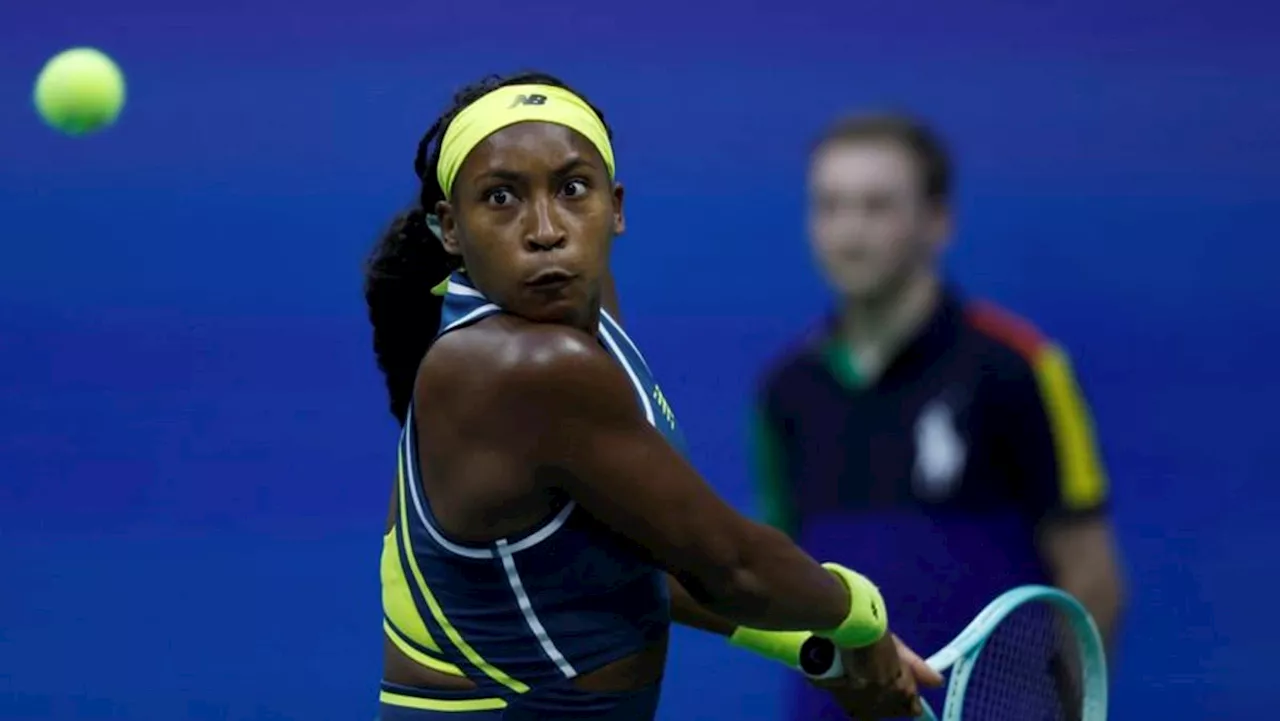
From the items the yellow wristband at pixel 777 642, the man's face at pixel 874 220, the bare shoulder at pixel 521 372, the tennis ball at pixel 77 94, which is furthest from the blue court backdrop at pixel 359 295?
the bare shoulder at pixel 521 372

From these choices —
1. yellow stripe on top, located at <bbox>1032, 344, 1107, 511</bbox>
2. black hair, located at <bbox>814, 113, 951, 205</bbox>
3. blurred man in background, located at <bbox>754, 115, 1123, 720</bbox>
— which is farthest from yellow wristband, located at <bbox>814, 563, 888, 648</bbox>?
black hair, located at <bbox>814, 113, 951, 205</bbox>

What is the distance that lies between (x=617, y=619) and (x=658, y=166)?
2139mm

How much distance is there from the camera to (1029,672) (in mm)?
2656

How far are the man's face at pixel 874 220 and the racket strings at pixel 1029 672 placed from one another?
0.55 m

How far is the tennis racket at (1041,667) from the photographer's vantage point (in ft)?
8.43

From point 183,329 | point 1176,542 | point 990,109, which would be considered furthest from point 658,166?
point 1176,542

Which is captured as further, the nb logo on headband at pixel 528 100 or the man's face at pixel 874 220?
the man's face at pixel 874 220

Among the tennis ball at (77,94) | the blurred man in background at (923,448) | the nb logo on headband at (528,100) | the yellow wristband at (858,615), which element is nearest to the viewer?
the nb logo on headband at (528,100)

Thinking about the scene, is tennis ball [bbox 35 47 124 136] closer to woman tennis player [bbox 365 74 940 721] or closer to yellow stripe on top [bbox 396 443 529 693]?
woman tennis player [bbox 365 74 940 721]

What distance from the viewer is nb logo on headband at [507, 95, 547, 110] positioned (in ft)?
6.55

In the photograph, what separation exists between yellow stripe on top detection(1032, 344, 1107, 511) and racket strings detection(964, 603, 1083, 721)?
247 mm

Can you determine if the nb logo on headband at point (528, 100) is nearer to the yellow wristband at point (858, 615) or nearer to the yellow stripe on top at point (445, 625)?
the yellow stripe on top at point (445, 625)

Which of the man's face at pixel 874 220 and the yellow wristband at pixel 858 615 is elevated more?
the man's face at pixel 874 220

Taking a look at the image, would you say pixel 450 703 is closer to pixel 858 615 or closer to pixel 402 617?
pixel 402 617
